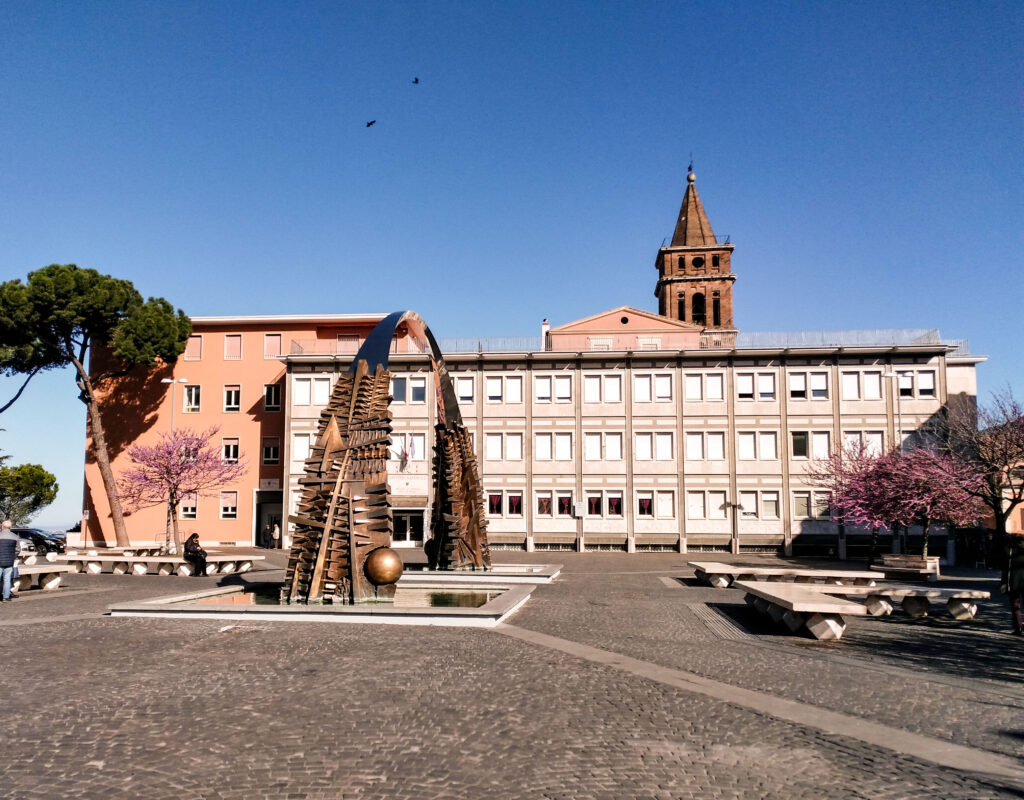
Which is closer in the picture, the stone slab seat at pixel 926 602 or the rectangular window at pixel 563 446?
the stone slab seat at pixel 926 602

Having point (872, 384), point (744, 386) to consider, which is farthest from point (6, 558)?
point (872, 384)

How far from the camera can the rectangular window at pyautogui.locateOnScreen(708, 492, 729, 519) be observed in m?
45.7

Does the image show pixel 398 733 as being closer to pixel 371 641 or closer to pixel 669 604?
pixel 371 641

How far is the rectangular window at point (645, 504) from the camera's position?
4616 cm

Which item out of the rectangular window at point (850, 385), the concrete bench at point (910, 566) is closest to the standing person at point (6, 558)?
the concrete bench at point (910, 566)

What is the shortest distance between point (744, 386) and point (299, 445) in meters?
25.5

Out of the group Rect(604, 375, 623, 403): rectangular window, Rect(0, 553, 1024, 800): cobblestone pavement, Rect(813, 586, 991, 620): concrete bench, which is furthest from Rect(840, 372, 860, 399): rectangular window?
Rect(0, 553, 1024, 800): cobblestone pavement

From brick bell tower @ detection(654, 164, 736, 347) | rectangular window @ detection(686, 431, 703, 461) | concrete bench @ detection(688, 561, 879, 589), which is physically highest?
brick bell tower @ detection(654, 164, 736, 347)

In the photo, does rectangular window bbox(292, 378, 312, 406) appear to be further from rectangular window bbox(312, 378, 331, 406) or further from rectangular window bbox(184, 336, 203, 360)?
rectangular window bbox(184, 336, 203, 360)

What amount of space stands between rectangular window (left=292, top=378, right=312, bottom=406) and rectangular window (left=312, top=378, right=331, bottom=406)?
30 cm

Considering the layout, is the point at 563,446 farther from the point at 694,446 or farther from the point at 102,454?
the point at 102,454

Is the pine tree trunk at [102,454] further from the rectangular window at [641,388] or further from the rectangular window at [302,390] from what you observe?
the rectangular window at [641,388]

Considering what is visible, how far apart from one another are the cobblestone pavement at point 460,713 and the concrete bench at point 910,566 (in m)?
13.6

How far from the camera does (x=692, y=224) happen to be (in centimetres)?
7831
